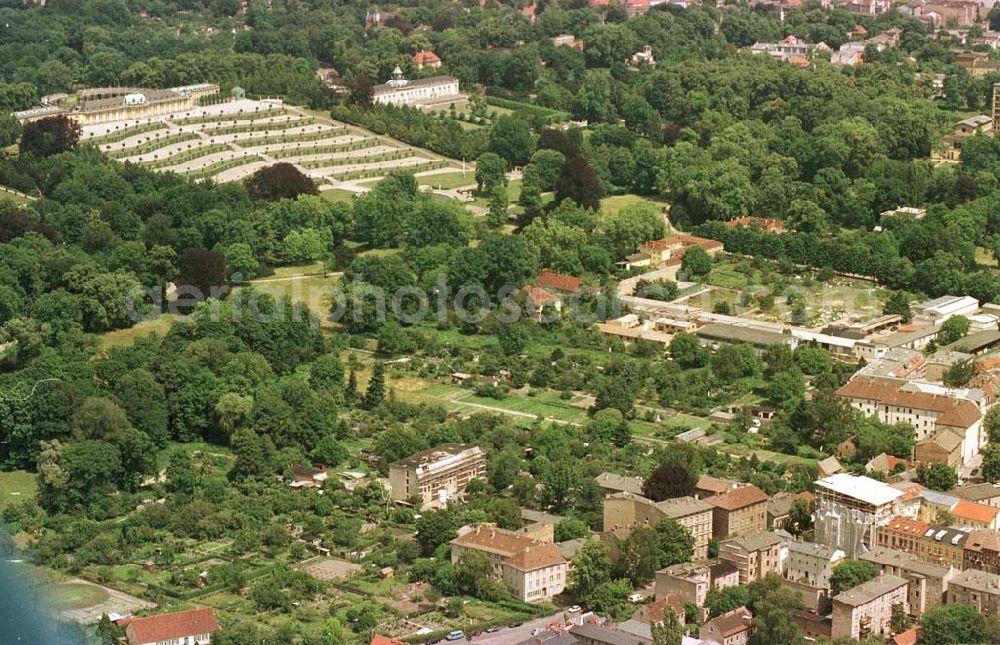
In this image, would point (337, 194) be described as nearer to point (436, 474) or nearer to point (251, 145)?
point (251, 145)

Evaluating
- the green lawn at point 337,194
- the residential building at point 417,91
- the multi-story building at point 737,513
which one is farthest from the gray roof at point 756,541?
the residential building at point 417,91

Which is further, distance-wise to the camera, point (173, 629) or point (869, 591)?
point (869, 591)

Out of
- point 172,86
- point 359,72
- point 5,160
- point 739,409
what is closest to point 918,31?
point 359,72

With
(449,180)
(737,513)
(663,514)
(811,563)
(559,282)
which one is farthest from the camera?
(449,180)

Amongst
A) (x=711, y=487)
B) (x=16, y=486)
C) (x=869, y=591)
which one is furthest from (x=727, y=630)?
(x=16, y=486)

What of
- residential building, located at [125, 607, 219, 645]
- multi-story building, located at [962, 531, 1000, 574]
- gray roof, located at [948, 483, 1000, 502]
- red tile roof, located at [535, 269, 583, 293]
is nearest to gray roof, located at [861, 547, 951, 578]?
multi-story building, located at [962, 531, 1000, 574]

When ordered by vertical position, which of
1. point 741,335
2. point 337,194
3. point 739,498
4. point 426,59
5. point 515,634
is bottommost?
point 515,634
